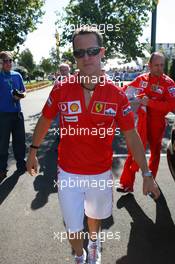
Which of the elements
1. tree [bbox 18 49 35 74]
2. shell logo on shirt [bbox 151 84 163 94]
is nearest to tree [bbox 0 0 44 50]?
shell logo on shirt [bbox 151 84 163 94]

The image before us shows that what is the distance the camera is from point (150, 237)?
402 cm

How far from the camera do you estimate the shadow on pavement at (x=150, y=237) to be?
140 inches

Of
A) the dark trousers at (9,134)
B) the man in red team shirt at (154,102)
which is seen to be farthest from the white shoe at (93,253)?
the dark trousers at (9,134)

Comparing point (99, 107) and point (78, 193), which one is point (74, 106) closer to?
point (99, 107)

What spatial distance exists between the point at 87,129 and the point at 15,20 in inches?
614

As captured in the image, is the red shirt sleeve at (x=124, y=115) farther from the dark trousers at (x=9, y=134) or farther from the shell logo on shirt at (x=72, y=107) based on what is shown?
the dark trousers at (x=9, y=134)

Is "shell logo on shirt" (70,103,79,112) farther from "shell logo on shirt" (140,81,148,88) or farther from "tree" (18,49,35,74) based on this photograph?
"tree" (18,49,35,74)

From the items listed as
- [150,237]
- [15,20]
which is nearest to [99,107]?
[150,237]

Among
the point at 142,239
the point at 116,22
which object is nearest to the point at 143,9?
the point at 116,22

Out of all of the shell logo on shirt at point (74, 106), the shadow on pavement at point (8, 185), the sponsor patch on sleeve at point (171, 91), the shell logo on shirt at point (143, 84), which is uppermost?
the shell logo on shirt at point (74, 106)

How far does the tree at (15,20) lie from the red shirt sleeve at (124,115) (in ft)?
47.2

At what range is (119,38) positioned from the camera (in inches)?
522

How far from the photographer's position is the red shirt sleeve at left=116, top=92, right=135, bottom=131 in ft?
9.32

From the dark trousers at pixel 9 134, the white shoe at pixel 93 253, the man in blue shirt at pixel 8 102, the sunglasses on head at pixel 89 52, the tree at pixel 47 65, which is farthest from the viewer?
the tree at pixel 47 65
